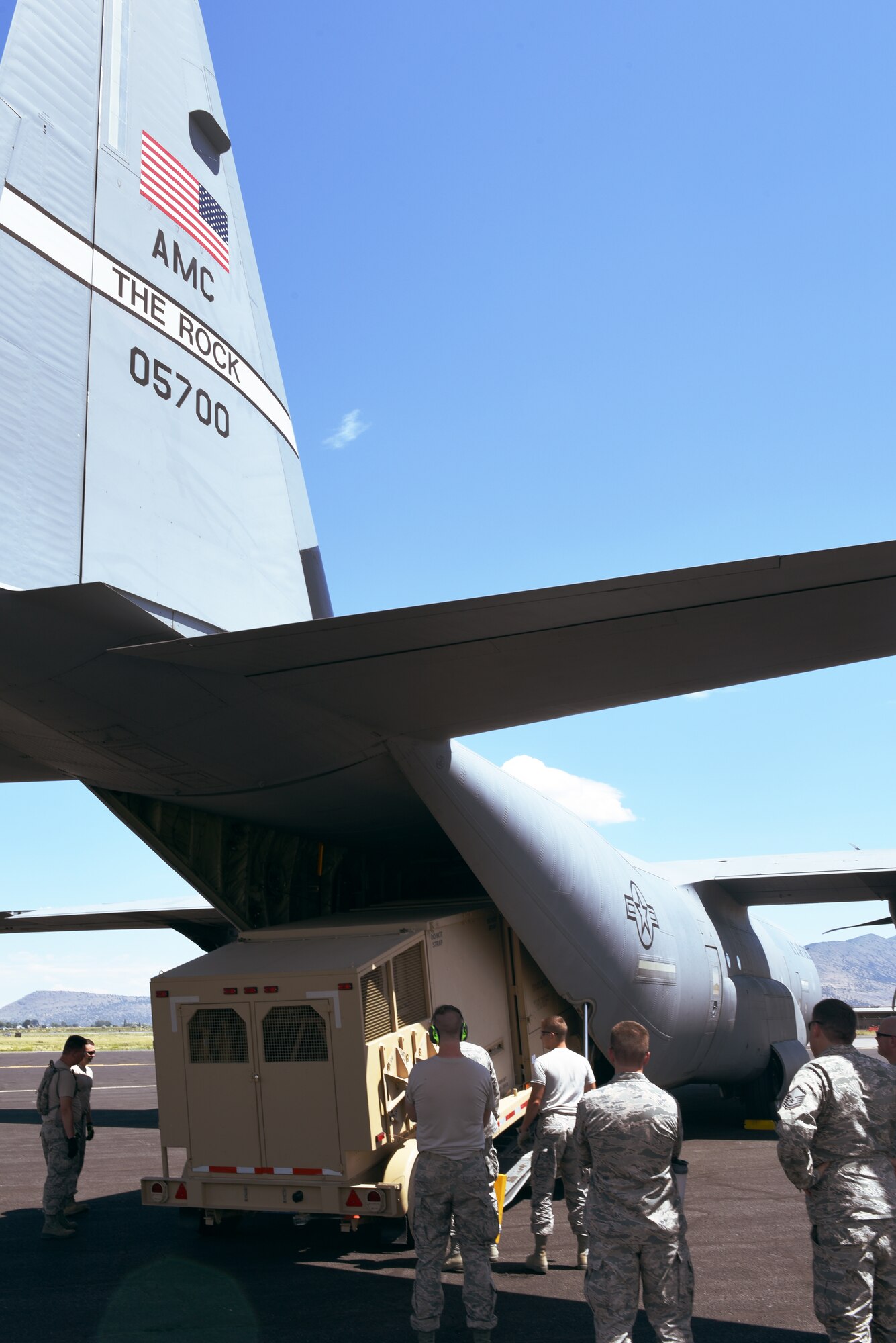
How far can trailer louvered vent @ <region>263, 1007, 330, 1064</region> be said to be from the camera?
21.7ft

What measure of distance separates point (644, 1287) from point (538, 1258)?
7.91ft

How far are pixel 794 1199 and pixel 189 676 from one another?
6.26 meters

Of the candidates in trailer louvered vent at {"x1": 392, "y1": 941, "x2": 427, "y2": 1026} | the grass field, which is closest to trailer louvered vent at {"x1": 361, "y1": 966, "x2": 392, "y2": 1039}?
trailer louvered vent at {"x1": 392, "y1": 941, "x2": 427, "y2": 1026}

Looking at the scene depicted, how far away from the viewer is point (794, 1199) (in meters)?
7.87

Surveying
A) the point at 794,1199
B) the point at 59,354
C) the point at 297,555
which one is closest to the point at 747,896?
the point at 794,1199

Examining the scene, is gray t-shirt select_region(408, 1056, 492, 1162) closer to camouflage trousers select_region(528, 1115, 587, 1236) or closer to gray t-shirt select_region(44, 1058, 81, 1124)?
camouflage trousers select_region(528, 1115, 587, 1236)

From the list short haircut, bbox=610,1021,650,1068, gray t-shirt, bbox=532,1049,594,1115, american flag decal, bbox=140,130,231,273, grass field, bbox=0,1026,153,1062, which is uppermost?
american flag decal, bbox=140,130,231,273

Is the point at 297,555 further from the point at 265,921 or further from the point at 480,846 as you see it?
the point at 265,921

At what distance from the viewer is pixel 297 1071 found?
662cm

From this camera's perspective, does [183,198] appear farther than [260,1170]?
Yes

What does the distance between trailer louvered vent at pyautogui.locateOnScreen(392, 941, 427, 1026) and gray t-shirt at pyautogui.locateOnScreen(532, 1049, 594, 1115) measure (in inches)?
41.9

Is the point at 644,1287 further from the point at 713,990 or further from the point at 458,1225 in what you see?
the point at 713,990

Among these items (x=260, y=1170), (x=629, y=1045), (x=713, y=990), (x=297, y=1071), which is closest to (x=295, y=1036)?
(x=297, y=1071)

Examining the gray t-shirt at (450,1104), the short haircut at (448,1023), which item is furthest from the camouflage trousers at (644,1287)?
the short haircut at (448,1023)
